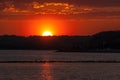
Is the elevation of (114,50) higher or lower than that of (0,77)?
higher

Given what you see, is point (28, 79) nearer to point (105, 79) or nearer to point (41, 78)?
point (41, 78)

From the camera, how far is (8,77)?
53000mm

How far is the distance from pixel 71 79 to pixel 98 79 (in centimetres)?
253

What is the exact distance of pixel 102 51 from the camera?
19950 cm

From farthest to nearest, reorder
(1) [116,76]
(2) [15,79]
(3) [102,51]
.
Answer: (3) [102,51], (1) [116,76], (2) [15,79]

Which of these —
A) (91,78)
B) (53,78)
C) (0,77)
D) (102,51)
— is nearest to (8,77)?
(0,77)

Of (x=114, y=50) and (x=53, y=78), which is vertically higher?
(x=114, y=50)

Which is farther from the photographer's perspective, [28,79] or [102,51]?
[102,51]

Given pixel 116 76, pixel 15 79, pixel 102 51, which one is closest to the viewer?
pixel 15 79

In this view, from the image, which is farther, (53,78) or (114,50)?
(114,50)

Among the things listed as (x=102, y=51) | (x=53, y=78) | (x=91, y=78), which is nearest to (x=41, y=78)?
(x=53, y=78)

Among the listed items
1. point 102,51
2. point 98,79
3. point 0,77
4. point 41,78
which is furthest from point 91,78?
point 102,51

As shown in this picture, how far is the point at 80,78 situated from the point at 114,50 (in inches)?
5846

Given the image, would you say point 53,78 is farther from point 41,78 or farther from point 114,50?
point 114,50
